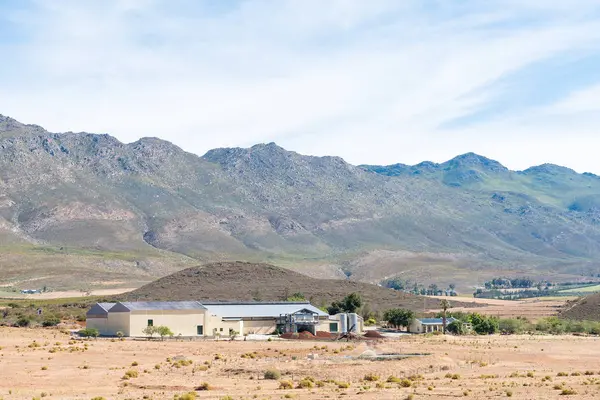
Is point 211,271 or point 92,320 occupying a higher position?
point 211,271

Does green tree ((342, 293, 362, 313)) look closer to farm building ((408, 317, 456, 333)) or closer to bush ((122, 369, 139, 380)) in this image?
farm building ((408, 317, 456, 333))

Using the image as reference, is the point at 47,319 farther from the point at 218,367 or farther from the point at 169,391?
the point at 169,391

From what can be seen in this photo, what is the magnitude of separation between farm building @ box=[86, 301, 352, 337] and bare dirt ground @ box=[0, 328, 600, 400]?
8759mm

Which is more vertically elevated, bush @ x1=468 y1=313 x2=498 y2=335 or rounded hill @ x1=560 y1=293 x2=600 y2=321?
rounded hill @ x1=560 y1=293 x2=600 y2=321

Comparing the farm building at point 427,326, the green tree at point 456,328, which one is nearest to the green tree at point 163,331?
the farm building at point 427,326

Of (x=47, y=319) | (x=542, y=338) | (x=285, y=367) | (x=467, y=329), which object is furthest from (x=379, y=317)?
(x=285, y=367)

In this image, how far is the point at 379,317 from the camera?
145m

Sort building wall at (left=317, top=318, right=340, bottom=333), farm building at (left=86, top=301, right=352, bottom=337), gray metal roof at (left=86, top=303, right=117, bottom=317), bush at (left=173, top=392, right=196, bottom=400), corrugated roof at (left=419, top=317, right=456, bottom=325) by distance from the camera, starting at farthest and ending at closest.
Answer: corrugated roof at (left=419, top=317, right=456, bottom=325) → building wall at (left=317, top=318, right=340, bottom=333) → gray metal roof at (left=86, top=303, right=117, bottom=317) → farm building at (left=86, top=301, right=352, bottom=337) → bush at (left=173, top=392, right=196, bottom=400)

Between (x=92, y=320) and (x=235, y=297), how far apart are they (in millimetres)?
64533

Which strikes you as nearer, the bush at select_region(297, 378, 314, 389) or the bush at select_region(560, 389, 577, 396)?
the bush at select_region(560, 389, 577, 396)

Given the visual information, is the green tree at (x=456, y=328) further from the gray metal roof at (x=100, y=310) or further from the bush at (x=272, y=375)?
the bush at (x=272, y=375)

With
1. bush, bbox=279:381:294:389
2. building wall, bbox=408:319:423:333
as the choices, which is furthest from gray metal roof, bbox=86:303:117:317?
bush, bbox=279:381:294:389

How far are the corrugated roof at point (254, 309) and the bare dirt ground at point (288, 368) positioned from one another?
16417 mm

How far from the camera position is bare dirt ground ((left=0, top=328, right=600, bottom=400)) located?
172 ft
